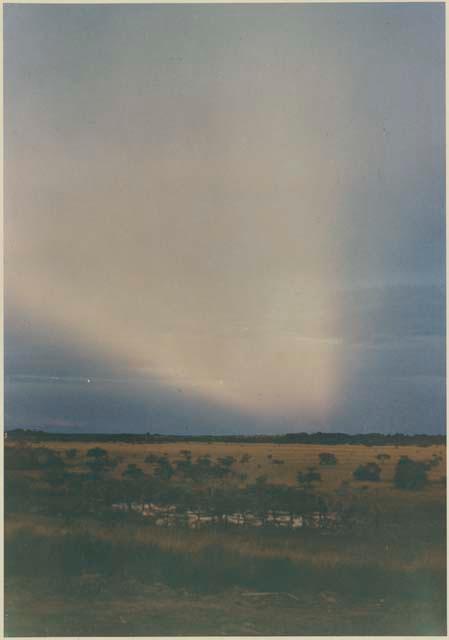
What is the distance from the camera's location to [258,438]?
14.2 feet

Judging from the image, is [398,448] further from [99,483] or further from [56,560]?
[56,560]

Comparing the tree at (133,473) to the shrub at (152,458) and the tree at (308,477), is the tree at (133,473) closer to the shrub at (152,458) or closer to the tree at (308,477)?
the shrub at (152,458)

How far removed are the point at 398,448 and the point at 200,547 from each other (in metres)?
1.26

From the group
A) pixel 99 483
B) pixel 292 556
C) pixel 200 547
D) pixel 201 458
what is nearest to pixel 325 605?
pixel 292 556

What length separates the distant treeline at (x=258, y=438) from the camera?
14.2 ft

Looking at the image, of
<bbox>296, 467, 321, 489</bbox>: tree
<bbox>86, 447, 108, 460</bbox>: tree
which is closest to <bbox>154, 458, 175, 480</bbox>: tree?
<bbox>86, 447, 108, 460</bbox>: tree

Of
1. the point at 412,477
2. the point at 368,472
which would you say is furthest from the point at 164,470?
the point at 412,477

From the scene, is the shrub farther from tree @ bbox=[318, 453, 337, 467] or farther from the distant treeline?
tree @ bbox=[318, 453, 337, 467]

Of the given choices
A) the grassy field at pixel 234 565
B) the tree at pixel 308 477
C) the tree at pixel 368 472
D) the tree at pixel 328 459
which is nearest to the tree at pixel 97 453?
the grassy field at pixel 234 565

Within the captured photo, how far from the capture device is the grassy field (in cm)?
423

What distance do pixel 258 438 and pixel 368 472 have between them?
66 centimetres

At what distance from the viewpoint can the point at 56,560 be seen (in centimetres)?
431

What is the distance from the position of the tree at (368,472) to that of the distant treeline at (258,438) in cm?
12

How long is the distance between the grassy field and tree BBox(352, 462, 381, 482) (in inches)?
1.1
